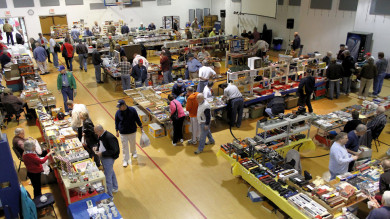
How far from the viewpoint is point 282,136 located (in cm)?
775

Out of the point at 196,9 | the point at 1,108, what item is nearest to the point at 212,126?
the point at 1,108

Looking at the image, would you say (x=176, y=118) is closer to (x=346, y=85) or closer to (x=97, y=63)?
(x=97, y=63)

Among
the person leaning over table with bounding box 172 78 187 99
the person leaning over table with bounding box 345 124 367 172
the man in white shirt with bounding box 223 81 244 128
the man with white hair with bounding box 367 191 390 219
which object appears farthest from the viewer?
the person leaning over table with bounding box 172 78 187 99

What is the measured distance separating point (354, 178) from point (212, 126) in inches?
Answer: 191

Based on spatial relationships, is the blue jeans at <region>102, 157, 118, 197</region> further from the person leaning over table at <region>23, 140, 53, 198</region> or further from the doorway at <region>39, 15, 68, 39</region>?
the doorway at <region>39, 15, 68, 39</region>

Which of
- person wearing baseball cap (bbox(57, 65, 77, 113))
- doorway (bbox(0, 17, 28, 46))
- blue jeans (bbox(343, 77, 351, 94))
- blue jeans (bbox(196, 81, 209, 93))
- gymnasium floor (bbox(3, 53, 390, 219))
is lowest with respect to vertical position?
gymnasium floor (bbox(3, 53, 390, 219))

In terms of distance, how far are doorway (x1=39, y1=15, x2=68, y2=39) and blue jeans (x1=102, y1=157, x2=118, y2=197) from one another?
19431 millimetres

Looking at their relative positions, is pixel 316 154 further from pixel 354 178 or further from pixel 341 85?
pixel 341 85

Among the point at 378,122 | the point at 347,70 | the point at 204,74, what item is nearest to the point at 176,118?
the point at 204,74

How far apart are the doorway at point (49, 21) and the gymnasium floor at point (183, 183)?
14598 mm

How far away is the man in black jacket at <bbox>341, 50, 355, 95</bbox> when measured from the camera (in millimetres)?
12062

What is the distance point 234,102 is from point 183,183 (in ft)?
10.7

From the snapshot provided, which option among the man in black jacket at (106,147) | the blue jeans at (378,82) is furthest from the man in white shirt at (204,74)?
the blue jeans at (378,82)

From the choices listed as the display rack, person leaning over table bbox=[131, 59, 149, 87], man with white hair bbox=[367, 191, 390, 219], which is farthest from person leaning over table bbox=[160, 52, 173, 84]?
man with white hair bbox=[367, 191, 390, 219]
